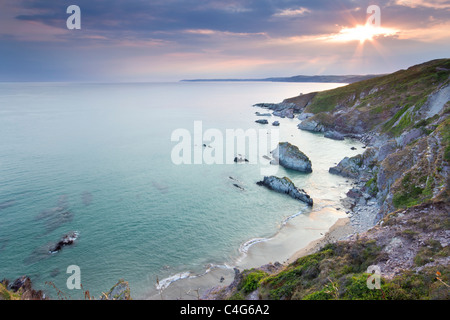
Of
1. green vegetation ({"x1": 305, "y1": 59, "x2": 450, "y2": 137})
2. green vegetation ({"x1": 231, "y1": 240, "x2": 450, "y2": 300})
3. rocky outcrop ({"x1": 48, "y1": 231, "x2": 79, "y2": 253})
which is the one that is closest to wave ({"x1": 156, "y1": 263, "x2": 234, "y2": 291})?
green vegetation ({"x1": 231, "y1": 240, "x2": 450, "y2": 300})

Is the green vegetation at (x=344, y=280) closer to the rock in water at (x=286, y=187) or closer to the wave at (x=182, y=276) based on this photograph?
the wave at (x=182, y=276)

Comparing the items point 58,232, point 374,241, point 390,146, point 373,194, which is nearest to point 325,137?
point 390,146

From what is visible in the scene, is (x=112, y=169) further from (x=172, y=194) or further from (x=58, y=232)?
(x=58, y=232)

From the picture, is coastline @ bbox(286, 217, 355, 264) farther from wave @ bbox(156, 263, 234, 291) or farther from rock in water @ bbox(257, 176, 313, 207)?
wave @ bbox(156, 263, 234, 291)

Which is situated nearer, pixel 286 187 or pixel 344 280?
pixel 344 280

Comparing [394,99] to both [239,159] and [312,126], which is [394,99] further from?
[239,159]

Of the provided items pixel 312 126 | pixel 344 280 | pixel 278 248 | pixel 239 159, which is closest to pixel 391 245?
pixel 344 280

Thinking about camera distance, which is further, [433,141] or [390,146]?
[390,146]
